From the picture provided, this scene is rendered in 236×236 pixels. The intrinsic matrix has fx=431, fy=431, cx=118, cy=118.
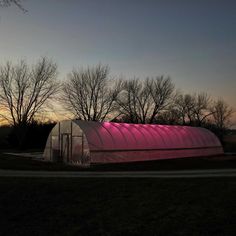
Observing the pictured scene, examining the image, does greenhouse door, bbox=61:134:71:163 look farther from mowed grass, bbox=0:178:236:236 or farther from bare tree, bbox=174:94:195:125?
bare tree, bbox=174:94:195:125

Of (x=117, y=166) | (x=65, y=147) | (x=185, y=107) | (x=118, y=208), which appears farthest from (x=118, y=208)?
(x=185, y=107)

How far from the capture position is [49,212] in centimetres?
1217

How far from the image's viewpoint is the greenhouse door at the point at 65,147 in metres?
32.7

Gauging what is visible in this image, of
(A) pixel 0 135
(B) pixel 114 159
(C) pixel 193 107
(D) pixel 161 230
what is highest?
(C) pixel 193 107

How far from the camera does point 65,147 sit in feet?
109

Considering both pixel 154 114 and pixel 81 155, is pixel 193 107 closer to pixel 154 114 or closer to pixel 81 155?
pixel 154 114

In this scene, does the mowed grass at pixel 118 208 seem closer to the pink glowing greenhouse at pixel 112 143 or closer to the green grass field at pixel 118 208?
the green grass field at pixel 118 208

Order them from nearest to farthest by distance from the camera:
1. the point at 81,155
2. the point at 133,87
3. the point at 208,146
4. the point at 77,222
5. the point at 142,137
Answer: the point at 77,222 < the point at 81,155 < the point at 142,137 < the point at 208,146 < the point at 133,87

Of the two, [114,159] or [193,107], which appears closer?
[114,159]

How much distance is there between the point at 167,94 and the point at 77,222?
206 ft

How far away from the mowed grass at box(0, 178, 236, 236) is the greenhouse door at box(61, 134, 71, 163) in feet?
54.6

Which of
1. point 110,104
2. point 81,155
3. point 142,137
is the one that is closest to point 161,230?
point 81,155

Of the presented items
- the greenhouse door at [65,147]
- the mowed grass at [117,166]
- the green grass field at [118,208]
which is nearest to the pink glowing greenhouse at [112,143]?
the greenhouse door at [65,147]

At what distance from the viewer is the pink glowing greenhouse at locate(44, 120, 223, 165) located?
30.7 m
